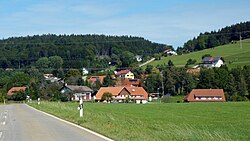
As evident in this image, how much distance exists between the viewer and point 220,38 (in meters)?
170

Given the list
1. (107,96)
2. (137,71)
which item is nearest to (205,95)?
(107,96)

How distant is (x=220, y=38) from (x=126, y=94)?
73787mm

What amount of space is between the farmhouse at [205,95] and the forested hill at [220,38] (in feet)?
221

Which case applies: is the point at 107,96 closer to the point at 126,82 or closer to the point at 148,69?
the point at 148,69

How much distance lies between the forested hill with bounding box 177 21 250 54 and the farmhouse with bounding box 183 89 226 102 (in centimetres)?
6736

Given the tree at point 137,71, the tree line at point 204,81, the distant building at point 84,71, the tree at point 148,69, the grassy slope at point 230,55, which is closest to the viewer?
the tree line at point 204,81

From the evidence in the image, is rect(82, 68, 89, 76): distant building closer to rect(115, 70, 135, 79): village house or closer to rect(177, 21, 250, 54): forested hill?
rect(115, 70, 135, 79): village house

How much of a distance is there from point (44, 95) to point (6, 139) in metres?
89.7

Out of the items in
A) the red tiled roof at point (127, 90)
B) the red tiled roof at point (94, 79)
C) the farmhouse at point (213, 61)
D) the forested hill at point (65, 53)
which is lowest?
the red tiled roof at point (127, 90)

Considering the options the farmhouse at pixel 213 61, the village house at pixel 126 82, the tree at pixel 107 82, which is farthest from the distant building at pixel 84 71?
the farmhouse at pixel 213 61

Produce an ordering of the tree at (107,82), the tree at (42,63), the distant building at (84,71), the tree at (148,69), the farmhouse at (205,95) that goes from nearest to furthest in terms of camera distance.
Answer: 1. the farmhouse at (205,95)
2. the tree at (107,82)
3. the tree at (148,69)
4. the tree at (42,63)
5. the distant building at (84,71)

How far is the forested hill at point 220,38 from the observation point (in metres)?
164

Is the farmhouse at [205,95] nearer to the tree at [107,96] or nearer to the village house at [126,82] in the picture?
the tree at [107,96]

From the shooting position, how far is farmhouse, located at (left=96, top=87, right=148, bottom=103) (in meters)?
105
